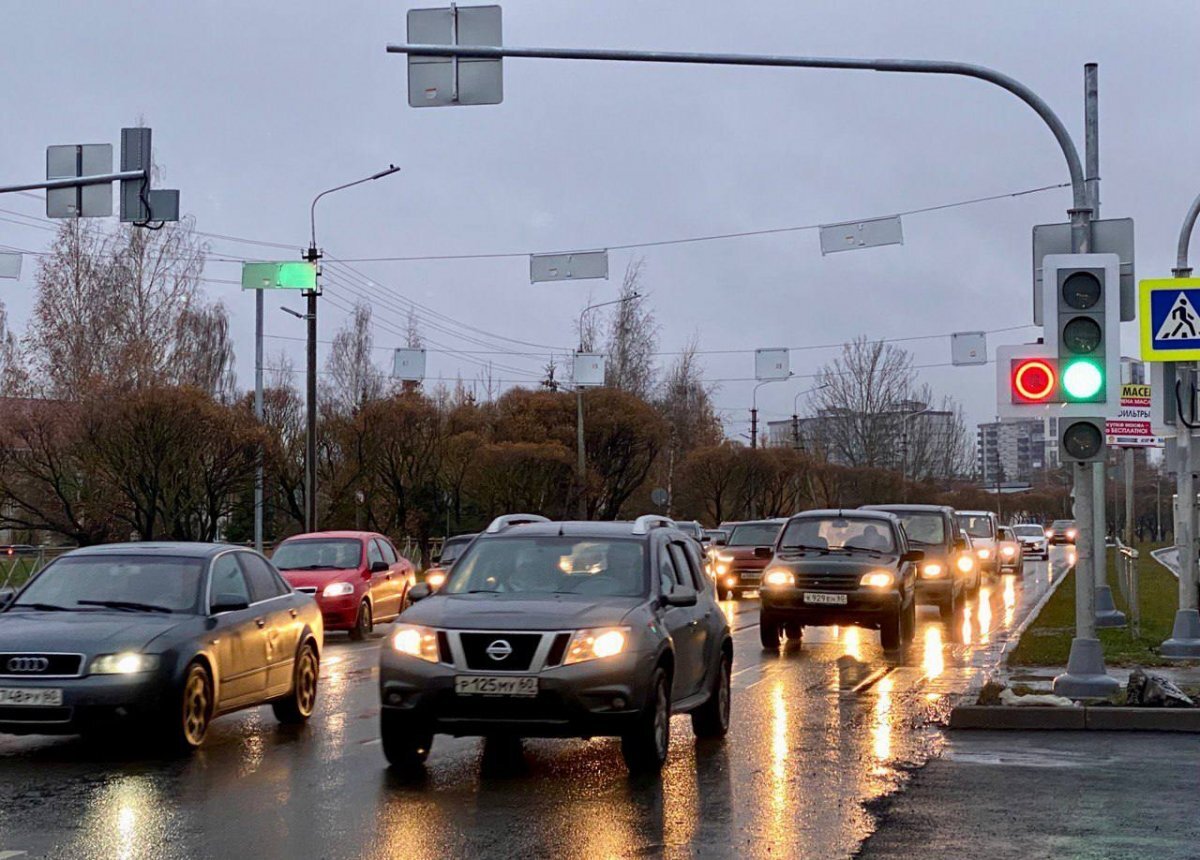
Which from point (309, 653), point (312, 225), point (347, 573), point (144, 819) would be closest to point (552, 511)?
point (312, 225)

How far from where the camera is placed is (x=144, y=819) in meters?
8.89

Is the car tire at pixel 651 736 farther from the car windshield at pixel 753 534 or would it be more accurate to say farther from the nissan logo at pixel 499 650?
the car windshield at pixel 753 534

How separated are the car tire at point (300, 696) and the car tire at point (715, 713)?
330 cm

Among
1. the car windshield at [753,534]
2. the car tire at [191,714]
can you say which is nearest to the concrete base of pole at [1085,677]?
the car tire at [191,714]

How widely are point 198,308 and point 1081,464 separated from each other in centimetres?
6289

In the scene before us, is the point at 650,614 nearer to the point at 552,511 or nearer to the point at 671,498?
the point at 552,511

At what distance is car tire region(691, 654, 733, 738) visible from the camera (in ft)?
40.4

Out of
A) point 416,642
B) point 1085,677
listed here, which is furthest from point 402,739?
point 1085,677

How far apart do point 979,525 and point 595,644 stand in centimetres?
3361

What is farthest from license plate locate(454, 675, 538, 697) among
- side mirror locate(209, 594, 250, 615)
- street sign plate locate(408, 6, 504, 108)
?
street sign plate locate(408, 6, 504, 108)

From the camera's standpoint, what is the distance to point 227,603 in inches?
484

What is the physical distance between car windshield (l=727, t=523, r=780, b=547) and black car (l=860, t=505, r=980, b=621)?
5.45 metres

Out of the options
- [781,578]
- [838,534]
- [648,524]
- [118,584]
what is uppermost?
[648,524]

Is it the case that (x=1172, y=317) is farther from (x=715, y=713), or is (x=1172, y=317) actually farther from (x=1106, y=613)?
(x=1106, y=613)
